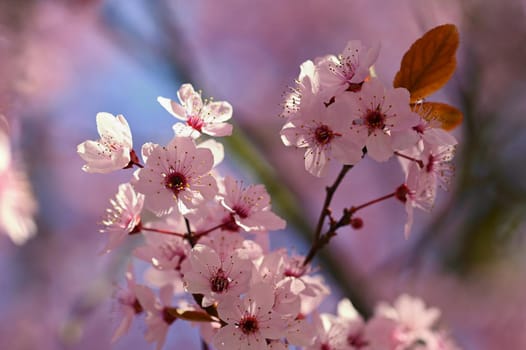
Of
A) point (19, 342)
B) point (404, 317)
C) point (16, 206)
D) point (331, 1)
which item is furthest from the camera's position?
point (331, 1)

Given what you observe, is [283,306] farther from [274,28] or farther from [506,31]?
[274,28]

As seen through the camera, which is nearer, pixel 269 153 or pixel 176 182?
pixel 176 182

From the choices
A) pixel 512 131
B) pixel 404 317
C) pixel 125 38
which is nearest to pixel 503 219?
pixel 512 131

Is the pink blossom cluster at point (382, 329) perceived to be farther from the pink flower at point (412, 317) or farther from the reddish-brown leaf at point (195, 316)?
the reddish-brown leaf at point (195, 316)

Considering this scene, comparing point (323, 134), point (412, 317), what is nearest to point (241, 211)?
point (323, 134)

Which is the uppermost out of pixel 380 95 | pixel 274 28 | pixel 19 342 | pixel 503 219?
pixel 380 95

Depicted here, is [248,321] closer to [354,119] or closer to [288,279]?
[288,279]

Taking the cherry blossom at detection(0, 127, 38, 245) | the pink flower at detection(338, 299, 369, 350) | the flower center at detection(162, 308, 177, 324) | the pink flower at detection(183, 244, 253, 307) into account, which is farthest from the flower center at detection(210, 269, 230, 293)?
the cherry blossom at detection(0, 127, 38, 245)
